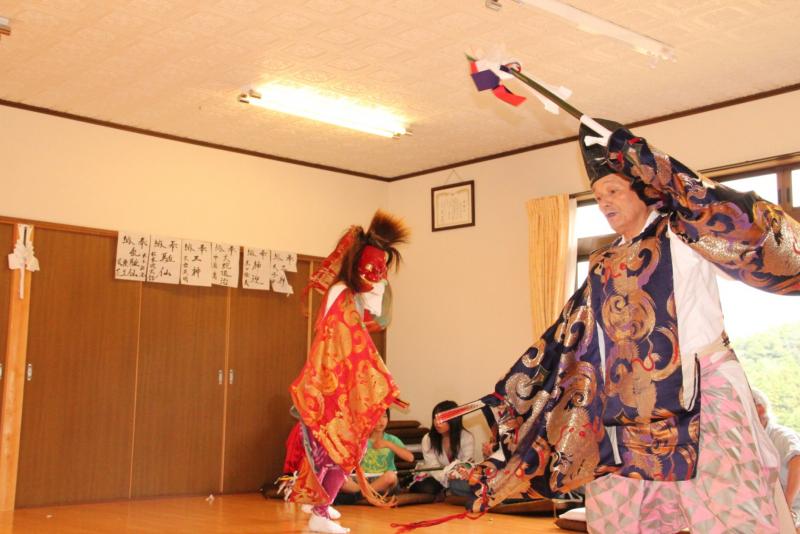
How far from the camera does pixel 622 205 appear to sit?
2.46m

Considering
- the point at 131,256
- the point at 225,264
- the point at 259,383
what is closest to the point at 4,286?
the point at 131,256

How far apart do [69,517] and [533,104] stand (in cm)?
438

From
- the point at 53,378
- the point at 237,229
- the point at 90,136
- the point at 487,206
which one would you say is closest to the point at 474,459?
the point at 487,206

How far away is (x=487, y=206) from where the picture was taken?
25.6 ft

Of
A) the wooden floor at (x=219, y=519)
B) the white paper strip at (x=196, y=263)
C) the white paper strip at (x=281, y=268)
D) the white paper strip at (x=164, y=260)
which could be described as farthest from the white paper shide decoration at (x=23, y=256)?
the white paper strip at (x=281, y=268)

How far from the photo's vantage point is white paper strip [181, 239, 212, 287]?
7164 millimetres

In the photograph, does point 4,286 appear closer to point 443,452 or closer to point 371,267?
point 371,267

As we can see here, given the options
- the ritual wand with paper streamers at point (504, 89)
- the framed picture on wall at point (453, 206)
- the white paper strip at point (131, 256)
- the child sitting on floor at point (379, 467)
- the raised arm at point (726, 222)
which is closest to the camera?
the raised arm at point (726, 222)

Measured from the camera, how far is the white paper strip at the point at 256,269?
Answer: 24.8 feet

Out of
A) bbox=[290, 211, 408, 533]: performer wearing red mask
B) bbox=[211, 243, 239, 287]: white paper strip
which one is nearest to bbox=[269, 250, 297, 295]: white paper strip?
bbox=[211, 243, 239, 287]: white paper strip

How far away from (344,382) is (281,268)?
9.55 feet

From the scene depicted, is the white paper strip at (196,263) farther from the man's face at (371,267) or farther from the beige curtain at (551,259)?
the beige curtain at (551,259)

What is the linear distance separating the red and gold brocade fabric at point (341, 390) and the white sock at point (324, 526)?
4.4 inches

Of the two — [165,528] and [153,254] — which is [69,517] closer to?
[165,528]
